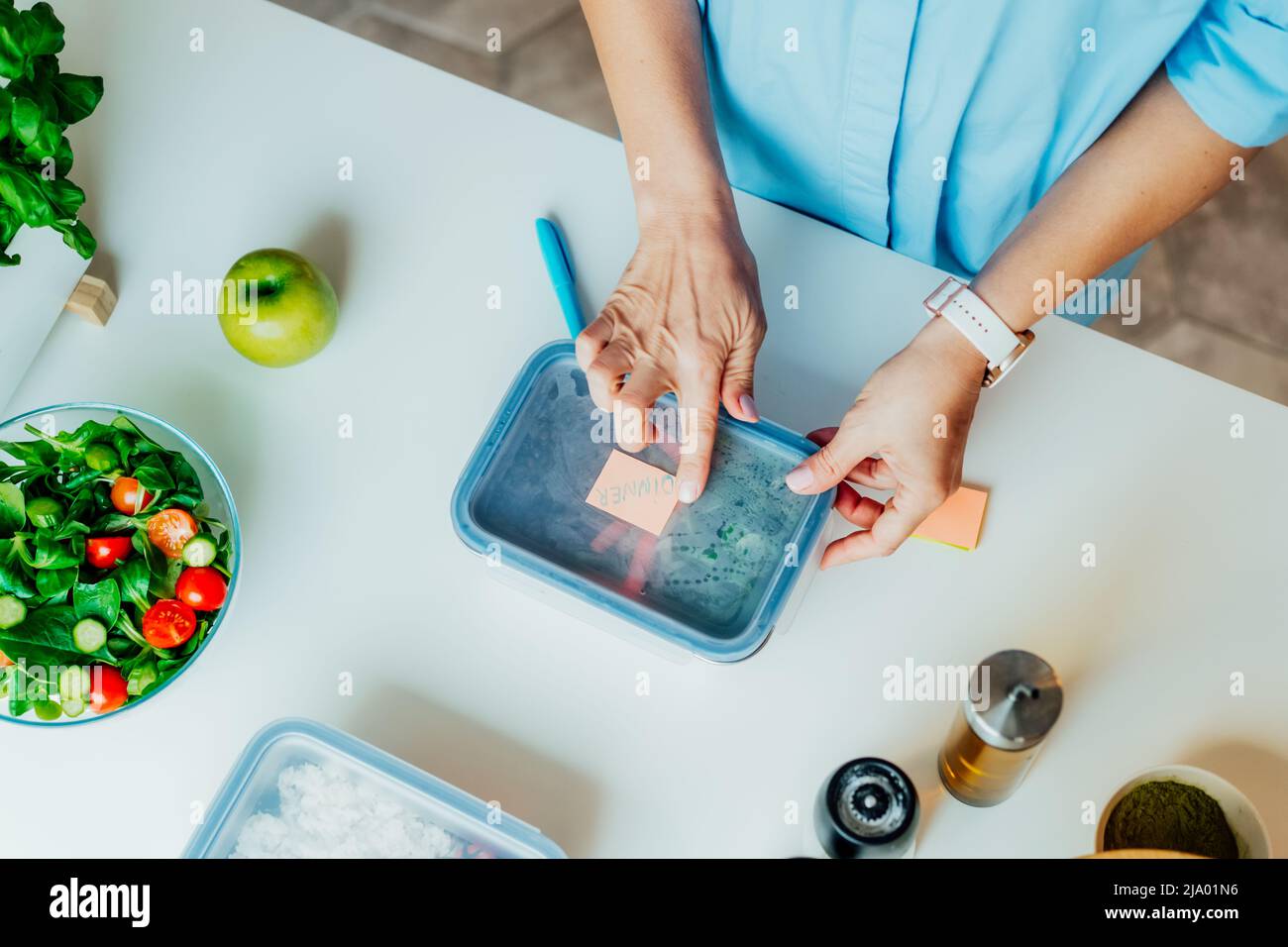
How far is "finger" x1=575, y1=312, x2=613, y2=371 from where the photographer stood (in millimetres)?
913

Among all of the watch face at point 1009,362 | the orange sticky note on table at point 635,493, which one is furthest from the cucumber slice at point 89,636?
the watch face at point 1009,362

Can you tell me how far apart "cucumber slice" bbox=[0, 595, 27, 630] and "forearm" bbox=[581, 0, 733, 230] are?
26.1 inches

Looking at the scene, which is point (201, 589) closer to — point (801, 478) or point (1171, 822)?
point (801, 478)

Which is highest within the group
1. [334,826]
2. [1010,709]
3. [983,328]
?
[983,328]

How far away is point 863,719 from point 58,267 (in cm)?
87

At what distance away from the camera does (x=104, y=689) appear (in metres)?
0.88

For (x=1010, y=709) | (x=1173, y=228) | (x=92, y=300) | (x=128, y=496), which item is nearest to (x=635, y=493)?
(x=1010, y=709)

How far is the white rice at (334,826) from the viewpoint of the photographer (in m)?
0.85

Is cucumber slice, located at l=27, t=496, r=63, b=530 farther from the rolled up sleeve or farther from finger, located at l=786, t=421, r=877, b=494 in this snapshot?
the rolled up sleeve

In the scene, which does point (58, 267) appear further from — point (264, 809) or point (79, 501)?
point (264, 809)

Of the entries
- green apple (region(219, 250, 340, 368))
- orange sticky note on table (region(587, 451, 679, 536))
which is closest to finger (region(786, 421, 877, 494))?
orange sticky note on table (region(587, 451, 679, 536))

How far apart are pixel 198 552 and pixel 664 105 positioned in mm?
Answer: 618

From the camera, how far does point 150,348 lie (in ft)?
3.43

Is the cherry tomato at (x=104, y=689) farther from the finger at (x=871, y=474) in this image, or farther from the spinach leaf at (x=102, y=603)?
the finger at (x=871, y=474)
